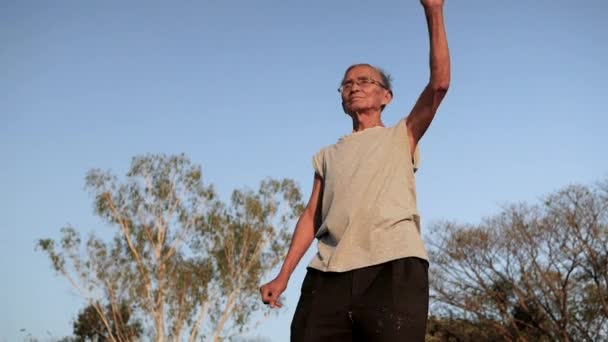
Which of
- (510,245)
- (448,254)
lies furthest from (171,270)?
(510,245)

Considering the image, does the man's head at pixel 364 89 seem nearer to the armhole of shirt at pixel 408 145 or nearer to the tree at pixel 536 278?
the armhole of shirt at pixel 408 145

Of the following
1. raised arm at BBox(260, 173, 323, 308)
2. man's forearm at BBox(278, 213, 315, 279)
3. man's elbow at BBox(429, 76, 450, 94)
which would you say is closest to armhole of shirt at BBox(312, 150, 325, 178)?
raised arm at BBox(260, 173, 323, 308)

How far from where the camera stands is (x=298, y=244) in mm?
2752

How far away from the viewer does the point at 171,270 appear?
22719mm

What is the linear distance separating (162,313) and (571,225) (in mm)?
13002

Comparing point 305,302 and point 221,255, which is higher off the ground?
point 221,255

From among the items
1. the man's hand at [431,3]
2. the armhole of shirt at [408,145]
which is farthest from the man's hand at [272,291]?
the man's hand at [431,3]

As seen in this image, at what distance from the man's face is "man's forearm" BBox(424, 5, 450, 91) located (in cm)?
46

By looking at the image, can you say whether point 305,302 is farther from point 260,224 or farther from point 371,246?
point 260,224

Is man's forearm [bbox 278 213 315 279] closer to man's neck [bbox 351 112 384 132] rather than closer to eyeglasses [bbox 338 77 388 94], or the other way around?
man's neck [bbox 351 112 384 132]

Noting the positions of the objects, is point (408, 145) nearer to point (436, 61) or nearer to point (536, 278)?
point (436, 61)

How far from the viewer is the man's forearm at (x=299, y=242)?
267 centimetres

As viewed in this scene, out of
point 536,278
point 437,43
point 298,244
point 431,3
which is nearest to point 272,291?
point 298,244

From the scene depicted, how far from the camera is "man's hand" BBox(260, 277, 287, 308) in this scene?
2.57 meters
